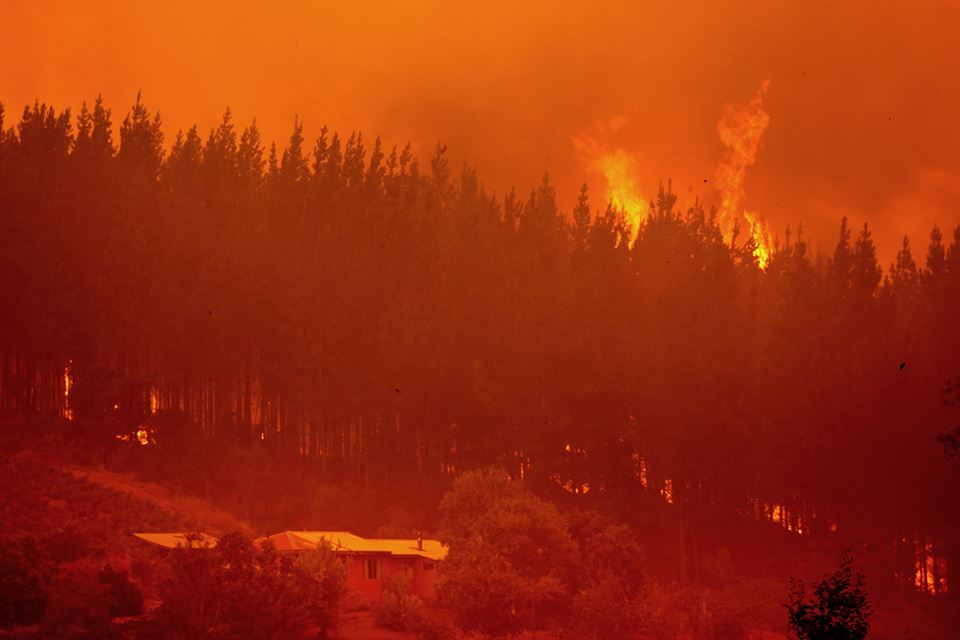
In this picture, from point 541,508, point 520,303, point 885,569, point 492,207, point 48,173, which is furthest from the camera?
point 492,207

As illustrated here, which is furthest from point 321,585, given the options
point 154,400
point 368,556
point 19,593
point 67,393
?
point 154,400

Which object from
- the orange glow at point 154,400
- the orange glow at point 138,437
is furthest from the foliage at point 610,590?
the orange glow at point 154,400

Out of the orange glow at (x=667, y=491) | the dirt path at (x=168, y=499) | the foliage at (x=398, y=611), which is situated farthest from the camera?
the orange glow at (x=667, y=491)

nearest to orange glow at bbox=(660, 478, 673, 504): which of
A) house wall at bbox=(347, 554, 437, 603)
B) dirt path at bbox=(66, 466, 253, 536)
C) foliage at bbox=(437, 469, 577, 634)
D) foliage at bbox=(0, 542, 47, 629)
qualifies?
foliage at bbox=(437, 469, 577, 634)

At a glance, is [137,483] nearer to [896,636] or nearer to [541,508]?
[541,508]

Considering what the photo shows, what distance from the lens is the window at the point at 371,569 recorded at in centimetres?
4988

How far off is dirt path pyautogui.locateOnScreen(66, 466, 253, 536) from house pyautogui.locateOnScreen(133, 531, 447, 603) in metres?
5.50

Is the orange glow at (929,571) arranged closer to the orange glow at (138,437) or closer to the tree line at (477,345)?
the tree line at (477,345)

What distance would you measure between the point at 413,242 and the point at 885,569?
34.5 m

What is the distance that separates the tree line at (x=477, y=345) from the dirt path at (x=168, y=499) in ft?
15.8

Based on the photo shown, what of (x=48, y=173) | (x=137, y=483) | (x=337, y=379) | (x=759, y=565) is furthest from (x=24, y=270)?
(x=759, y=565)

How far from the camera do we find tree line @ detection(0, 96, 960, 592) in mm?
56812

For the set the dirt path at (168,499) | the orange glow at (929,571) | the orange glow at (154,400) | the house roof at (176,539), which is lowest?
the orange glow at (929,571)

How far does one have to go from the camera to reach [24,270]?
6650 centimetres
